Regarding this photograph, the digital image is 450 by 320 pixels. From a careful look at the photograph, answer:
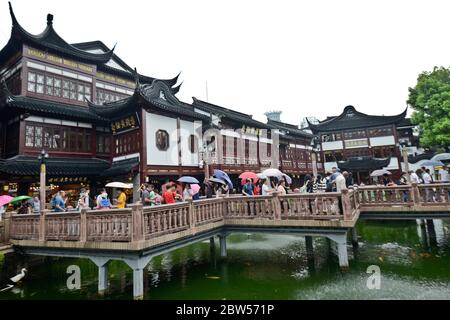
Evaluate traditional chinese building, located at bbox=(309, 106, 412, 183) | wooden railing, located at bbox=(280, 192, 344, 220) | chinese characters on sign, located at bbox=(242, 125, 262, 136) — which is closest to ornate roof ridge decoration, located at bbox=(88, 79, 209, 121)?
chinese characters on sign, located at bbox=(242, 125, 262, 136)

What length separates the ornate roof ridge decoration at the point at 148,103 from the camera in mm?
16719

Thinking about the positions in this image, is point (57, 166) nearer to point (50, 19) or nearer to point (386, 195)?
point (50, 19)

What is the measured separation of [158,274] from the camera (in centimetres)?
1041

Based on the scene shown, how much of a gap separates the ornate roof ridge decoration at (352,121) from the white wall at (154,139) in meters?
24.8

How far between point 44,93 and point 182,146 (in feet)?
32.0

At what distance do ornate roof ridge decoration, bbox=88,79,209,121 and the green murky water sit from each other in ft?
30.4

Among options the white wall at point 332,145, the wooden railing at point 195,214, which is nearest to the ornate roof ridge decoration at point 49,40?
the wooden railing at point 195,214

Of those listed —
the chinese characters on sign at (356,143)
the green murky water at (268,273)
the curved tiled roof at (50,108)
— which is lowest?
the green murky water at (268,273)

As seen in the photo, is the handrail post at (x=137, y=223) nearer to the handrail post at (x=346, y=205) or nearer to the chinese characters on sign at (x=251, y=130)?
the handrail post at (x=346, y=205)

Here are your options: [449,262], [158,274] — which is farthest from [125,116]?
[449,262]

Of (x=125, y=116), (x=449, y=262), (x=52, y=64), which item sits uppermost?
(x=52, y=64)
